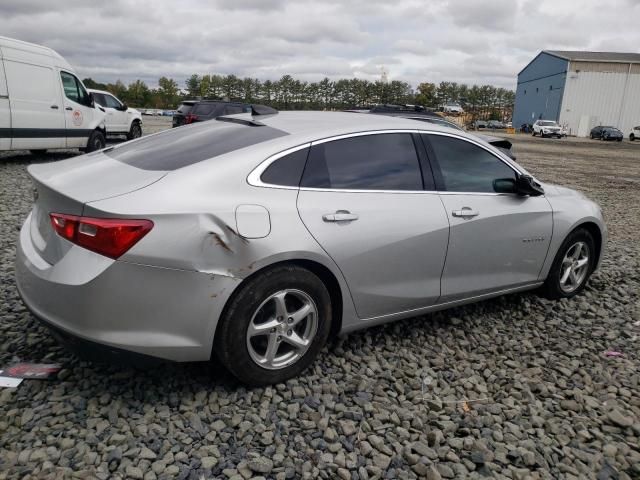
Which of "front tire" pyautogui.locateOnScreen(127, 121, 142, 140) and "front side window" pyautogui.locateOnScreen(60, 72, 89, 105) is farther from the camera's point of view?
"front tire" pyautogui.locateOnScreen(127, 121, 142, 140)

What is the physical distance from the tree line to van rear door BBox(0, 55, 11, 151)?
282 feet

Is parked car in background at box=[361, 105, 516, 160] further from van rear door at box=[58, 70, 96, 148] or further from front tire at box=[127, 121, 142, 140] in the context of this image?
front tire at box=[127, 121, 142, 140]

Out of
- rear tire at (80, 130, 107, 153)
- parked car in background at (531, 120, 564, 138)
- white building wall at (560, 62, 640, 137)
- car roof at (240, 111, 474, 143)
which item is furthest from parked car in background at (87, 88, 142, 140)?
white building wall at (560, 62, 640, 137)

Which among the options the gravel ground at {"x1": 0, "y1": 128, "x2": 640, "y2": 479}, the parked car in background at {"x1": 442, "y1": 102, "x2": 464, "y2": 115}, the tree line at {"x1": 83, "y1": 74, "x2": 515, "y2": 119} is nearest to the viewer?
the gravel ground at {"x1": 0, "y1": 128, "x2": 640, "y2": 479}

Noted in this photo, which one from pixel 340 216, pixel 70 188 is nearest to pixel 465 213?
A: pixel 340 216

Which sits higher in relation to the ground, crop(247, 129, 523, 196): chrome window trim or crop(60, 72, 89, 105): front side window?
crop(60, 72, 89, 105): front side window

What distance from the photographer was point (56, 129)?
11258 mm

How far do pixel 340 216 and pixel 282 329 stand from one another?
0.70m

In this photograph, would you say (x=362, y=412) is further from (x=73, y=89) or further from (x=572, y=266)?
(x=73, y=89)

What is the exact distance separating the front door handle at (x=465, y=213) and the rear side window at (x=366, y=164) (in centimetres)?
32

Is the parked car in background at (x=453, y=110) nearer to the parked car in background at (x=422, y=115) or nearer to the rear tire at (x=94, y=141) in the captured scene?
the parked car in background at (x=422, y=115)

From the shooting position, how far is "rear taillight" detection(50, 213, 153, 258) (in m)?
2.40

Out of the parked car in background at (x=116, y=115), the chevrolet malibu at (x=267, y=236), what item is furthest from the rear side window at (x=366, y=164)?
the parked car in background at (x=116, y=115)

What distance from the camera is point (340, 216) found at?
2.95 meters
